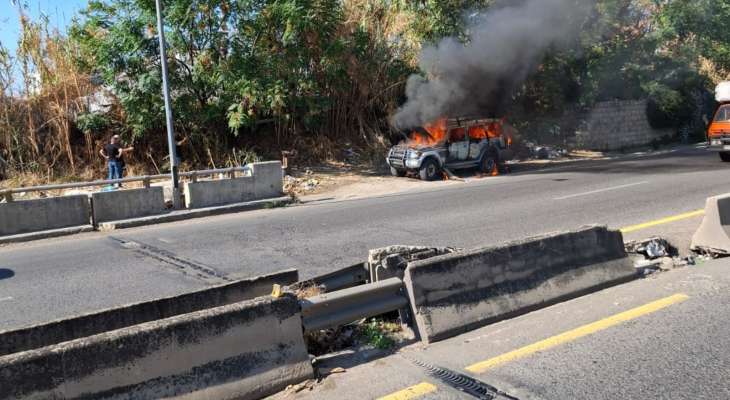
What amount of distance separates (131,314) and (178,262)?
3787mm

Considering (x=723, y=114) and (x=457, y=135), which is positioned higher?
(x=723, y=114)

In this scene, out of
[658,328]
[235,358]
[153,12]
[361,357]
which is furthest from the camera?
[153,12]

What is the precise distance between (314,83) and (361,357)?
49.2ft

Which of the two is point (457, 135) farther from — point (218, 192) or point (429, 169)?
point (218, 192)

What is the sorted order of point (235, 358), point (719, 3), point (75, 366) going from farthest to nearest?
1. point (719, 3)
2. point (235, 358)
3. point (75, 366)

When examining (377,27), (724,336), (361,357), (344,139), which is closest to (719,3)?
(377,27)

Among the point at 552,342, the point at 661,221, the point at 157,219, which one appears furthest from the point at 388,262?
the point at 157,219

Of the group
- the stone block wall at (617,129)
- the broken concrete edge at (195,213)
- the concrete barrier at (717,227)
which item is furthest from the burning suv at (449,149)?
the concrete barrier at (717,227)

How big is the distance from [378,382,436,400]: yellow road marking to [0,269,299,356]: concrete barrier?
1.53 m

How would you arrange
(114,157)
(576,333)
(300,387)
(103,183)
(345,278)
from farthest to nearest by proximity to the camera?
1. (114,157)
2. (103,183)
3. (345,278)
4. (576,333)
5. (300,387)

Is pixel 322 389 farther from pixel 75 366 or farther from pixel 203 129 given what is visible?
pixel 203 129

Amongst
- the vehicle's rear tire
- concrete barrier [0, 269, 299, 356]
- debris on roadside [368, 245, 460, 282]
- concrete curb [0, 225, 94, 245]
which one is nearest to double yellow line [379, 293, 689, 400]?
debris on roadside [368, 245, 460, 282]

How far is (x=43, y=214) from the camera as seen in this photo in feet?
36.0

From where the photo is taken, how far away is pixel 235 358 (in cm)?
Answer: 375
